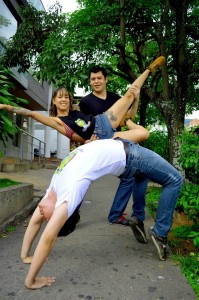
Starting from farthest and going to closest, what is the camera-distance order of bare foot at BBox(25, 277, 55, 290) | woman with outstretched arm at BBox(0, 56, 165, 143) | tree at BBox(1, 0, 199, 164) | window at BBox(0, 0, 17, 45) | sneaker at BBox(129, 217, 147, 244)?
1. window at BBox(0, 0, 17, 45)
2. tree at BBox(1, 0, 199, 164)
3. sneaker at BBox(129, 217, 147, 244)
4. woman with outstretched arm at BBox(0, 56, 165, 143)
5. bare foot at BBox(25, 277, 55, 290)

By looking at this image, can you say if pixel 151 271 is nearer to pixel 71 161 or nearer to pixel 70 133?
pixel 71 161

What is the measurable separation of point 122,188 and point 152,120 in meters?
15.6

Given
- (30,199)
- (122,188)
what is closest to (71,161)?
(122,188)

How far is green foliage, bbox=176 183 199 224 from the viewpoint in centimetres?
307

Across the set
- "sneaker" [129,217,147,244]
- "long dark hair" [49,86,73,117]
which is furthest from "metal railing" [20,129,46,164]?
"sneaker" [129,217,147,244]

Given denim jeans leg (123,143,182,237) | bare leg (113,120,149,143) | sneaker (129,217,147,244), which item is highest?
bare leg (113,120,149,143)

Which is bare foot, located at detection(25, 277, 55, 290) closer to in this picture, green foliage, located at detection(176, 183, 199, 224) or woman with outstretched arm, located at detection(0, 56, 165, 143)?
woman with outstretched arm, located at detection(0, 56, 165, 143)

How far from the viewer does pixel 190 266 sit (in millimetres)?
2963

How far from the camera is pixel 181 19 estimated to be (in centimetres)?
848

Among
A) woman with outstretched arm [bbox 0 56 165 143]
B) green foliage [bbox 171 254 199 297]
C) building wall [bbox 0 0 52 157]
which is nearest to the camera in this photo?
green foliage [bbox 171 254 199 297]

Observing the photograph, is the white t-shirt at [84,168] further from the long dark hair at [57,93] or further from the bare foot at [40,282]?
the long dark hair at [57,93]

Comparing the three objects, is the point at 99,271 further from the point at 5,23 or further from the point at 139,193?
the point at 5,23

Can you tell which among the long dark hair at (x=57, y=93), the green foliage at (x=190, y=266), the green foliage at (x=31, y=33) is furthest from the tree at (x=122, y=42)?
the green foliage at (x=190, y=266)

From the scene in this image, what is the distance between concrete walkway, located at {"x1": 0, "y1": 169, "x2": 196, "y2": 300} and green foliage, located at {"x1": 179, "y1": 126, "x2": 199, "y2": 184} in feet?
3.19
